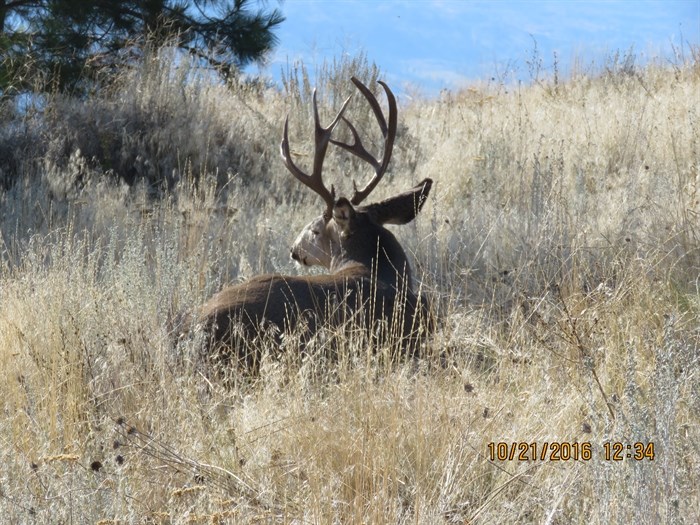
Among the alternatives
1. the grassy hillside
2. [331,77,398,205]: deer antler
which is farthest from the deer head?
the grassy hillside

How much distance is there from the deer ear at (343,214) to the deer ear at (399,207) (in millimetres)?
292

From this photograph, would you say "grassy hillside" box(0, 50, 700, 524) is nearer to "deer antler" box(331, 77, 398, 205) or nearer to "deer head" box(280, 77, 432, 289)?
"deer head" box(280, 77, 432, 289)

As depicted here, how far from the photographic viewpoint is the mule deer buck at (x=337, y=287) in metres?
5.46

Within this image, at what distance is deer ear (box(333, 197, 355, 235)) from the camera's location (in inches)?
268

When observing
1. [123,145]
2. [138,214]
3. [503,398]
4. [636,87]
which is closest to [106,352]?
[503,398]

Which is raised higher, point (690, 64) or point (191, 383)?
point (690, 64)

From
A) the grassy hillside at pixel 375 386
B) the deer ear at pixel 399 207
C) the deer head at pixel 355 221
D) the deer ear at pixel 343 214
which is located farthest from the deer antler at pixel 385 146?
the grassy hillside at pixel 375 386

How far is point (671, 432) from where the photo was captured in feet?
11.5

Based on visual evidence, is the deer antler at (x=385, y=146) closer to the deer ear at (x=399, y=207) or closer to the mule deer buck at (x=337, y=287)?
the mule deer buck at (x=337, y=287)

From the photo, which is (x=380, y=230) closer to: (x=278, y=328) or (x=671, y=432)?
(x=278, y=328)

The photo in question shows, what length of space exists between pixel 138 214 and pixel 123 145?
2323 millimetres

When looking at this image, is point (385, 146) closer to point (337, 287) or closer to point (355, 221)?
point (355, 221)

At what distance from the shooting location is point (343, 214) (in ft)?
22.6

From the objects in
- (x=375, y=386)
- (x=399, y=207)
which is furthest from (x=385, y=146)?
(x=375, y=386)
